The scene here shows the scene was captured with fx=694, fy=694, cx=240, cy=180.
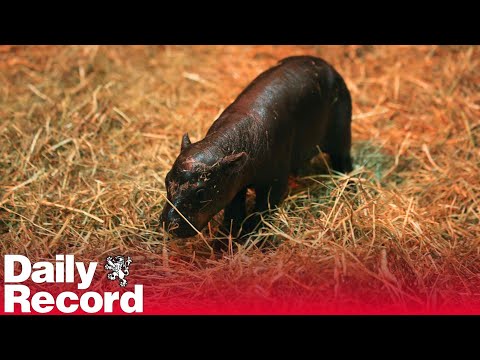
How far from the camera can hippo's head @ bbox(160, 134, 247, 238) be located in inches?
150

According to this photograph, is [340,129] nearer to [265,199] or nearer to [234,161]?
[265,199]

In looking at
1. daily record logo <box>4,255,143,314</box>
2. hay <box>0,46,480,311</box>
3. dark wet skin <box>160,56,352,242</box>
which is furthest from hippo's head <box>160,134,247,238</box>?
daily record logo <box>4,255,143,314</box>

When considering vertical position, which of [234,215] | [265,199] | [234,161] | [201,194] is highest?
[234,161]

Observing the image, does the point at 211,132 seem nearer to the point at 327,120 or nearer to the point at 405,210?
the point at 327,120

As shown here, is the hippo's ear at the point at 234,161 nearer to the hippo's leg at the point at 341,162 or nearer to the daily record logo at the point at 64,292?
the daily record logo at the point at 64,292

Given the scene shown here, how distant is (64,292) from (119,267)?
341 millimetres

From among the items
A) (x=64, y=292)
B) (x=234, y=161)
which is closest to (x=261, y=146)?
(x=234, y=161)

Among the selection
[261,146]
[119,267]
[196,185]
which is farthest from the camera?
[261,146]

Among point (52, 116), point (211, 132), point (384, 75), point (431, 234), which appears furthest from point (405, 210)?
point (52, 116)

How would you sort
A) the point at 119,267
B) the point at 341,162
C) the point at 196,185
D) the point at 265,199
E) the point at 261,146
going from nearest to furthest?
1. the point at 196,185
2. the point at 119,267
3. the point at 261,146
4. the point at 265,199
5. the point at 341,162

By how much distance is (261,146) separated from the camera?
13.7 ft

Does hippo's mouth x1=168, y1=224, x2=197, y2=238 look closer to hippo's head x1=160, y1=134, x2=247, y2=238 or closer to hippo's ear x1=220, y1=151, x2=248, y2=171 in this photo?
hippo's head x1=160, y1=134, x2=247, y2=238

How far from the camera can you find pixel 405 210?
459cm

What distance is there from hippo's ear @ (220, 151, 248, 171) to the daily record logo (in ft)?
2.69
